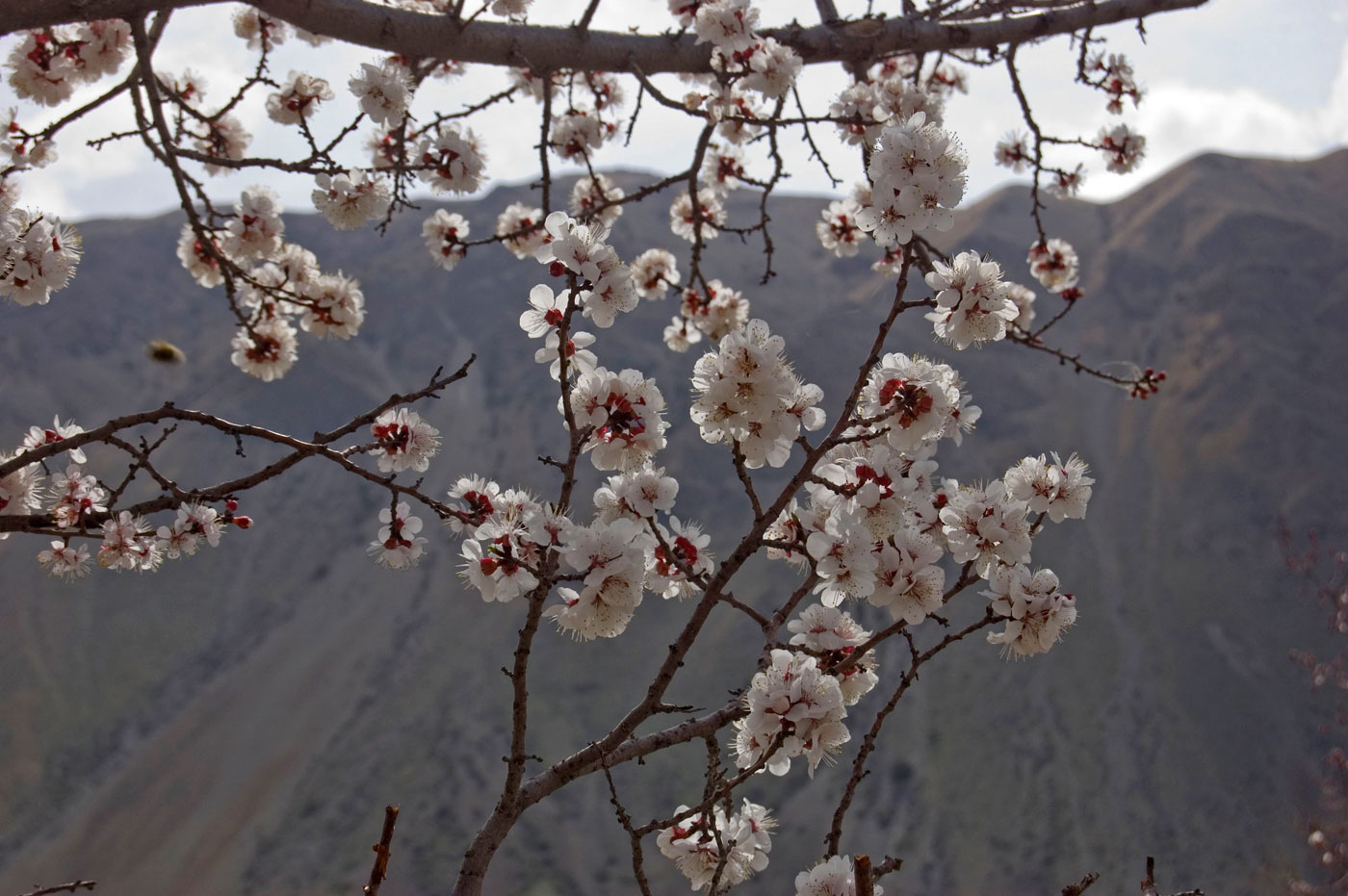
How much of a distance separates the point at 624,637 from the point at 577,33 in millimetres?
32380

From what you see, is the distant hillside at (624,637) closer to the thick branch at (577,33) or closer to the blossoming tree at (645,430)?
the thick branch at (577,33)

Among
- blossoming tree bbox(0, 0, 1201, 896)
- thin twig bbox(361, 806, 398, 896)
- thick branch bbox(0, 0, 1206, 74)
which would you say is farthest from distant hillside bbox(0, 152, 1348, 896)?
thin twig bbox(361, 806, 398, 896)

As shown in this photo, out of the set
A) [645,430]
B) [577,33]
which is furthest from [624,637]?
[645,430]

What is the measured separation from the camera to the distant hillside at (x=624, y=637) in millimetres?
24406

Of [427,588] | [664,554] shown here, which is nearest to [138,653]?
[427,588]

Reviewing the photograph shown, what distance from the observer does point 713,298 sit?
418 cm

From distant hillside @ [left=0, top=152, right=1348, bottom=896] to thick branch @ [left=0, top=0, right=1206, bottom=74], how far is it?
52.3ft

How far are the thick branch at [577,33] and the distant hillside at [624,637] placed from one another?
15942mm

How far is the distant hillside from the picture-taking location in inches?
961

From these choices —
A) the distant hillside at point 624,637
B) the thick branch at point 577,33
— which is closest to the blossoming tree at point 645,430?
the thick branch at point 577,33

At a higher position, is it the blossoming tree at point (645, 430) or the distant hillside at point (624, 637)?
the distant hillside at point (624, 637)

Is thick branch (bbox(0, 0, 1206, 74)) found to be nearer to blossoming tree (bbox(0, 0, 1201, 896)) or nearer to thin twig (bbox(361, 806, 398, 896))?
blossoming tree (bbox(0, 0, 1201, 896))

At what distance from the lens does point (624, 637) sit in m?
34.3

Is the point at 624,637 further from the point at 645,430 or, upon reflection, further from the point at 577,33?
the point at 645,430
